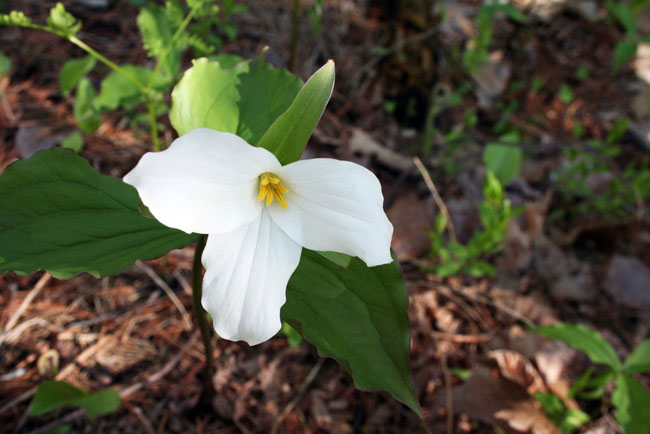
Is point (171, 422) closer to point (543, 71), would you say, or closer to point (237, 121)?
point (237, 121)

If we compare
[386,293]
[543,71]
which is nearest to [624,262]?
[543,71]

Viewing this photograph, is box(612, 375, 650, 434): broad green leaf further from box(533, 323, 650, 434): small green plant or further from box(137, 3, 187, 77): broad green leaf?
box(137, 3, 187, 77): broad green leaf

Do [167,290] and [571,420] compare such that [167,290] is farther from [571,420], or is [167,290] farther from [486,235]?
[571,420]

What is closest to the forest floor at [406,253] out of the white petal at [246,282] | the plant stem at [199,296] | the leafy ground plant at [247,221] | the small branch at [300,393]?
the small branch at [300,393]

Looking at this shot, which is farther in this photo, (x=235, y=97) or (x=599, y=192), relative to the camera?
(x=599, y=192)

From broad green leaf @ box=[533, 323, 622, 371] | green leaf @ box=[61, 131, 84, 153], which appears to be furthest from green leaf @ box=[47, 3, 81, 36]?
broad green leaf @ box=[533, 323, 622, 371]

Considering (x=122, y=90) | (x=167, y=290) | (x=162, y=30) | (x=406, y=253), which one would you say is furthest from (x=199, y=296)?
(x=406, y=253)

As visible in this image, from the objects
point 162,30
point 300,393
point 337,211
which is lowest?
point 300,393
